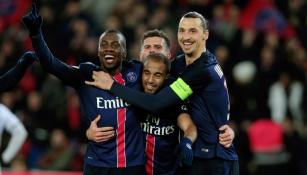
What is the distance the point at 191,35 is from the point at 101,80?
798 mm

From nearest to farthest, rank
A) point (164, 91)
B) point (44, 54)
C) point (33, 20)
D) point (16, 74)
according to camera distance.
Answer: point (33, 20) < point (44, 54) < point (164, 91) < point (16, 74)

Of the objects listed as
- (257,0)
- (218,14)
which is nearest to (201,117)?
(218,14)

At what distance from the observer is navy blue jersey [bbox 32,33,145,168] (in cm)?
679

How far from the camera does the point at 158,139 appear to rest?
697 cm

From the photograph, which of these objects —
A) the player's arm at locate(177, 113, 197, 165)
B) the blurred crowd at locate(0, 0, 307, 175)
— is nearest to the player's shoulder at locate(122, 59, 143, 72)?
the player's arm at locate(177, 113, 197, 165)

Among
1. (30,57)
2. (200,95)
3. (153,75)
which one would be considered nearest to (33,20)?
(30,57)

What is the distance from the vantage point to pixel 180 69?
706 centimetres

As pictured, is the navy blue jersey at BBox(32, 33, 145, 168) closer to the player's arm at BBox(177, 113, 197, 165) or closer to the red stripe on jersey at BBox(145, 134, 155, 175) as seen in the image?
the red stripe on jersey at BBox(145, 134, 155, 175)

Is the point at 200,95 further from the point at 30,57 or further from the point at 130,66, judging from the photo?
the point at 30,57

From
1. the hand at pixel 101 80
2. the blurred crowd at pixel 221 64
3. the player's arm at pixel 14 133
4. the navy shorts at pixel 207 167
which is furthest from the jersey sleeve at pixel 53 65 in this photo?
the blurred crowd at pixel 221 64

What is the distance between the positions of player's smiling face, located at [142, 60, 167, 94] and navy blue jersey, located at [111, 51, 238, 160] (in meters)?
0.12

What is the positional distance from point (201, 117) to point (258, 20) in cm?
817

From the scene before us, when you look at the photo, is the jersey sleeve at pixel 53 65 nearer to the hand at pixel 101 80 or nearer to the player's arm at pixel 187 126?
the hand at pixel 101 80

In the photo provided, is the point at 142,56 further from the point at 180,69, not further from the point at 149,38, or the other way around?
the point at 180,69
